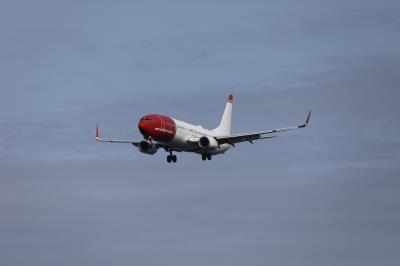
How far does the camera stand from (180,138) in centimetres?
13012

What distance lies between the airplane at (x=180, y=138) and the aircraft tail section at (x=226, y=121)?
12.6 meters

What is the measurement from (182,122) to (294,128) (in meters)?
13.8

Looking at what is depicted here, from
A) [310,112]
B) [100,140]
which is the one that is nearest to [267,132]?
[310,112]

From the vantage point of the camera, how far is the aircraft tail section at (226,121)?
507 ft

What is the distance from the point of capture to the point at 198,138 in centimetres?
13300

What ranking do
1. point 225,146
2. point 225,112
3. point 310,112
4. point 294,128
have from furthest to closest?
1. point 225,112
2. point 225,146
3. point 294,128
4. point 310,112

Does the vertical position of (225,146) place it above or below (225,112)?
below

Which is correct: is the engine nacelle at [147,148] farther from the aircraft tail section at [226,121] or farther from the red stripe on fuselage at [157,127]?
the aircraft tail section at [226,121]

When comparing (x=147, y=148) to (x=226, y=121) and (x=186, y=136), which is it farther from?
(x=226, y=121)

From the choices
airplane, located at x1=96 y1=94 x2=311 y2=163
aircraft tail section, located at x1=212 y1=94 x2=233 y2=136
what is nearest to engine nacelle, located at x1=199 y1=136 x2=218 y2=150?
airplane, located at x1=96 y1=94 x2=311 y2=163

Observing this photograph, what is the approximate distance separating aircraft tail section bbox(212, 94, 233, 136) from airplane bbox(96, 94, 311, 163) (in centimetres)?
1257

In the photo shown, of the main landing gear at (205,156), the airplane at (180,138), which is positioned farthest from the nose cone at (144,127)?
the main landing gear at (205,156)

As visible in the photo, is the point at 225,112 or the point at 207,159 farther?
the point at 225,112

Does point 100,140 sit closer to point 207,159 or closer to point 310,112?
point 207,159
